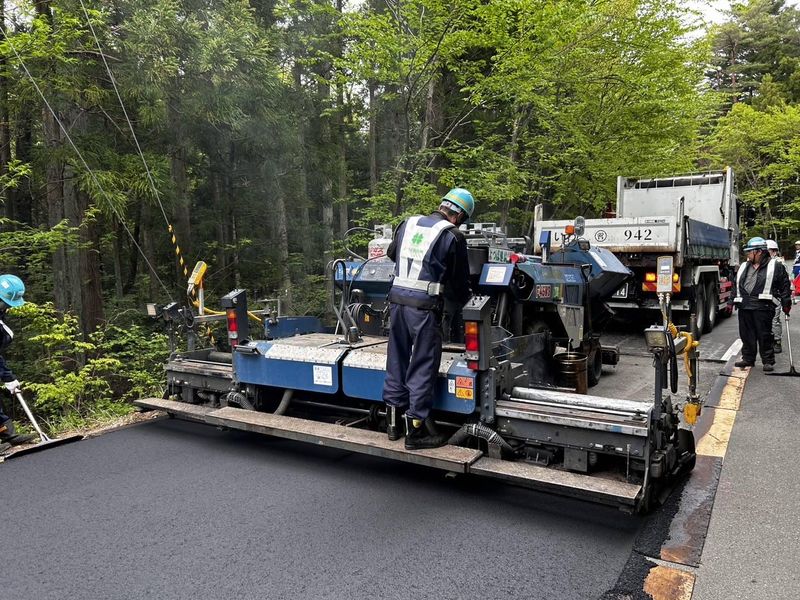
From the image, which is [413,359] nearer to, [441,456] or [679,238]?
[441,456]

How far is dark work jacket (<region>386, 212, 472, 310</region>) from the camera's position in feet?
13.4

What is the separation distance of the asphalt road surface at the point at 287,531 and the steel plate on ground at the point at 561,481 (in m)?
0.27

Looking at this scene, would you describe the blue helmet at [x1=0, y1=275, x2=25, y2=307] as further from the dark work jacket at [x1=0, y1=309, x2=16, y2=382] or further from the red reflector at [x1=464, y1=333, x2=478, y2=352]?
the red reflector at [x1=464, y1=333, x2=478, y2=352]

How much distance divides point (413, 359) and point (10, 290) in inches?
145

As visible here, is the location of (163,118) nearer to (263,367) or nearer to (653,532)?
(263,367)

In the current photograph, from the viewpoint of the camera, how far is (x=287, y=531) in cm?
351

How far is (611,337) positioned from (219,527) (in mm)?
9004

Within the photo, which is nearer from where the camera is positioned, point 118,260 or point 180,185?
point 180,185

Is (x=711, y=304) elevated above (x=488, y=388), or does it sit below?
below

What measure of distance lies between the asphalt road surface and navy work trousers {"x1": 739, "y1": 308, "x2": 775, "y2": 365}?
18.1 feet

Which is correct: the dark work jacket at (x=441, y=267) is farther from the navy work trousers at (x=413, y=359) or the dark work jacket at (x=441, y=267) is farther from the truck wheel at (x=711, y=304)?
the truck wheel at (x=711, y=304)

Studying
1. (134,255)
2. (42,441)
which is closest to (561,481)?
(42,441)

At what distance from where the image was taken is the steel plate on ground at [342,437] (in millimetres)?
3883

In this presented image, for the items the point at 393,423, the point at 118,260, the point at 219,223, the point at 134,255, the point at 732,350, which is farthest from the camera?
the point at 134,255
